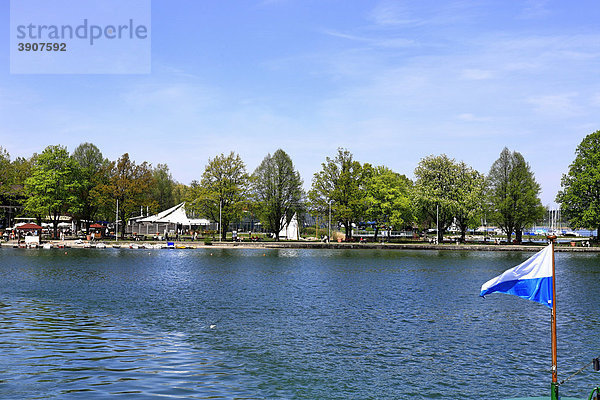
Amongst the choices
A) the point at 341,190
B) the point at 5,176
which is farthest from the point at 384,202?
the point at 5,176

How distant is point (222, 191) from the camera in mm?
111250

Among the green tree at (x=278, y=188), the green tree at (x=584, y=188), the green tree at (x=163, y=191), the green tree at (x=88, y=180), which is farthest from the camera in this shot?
the green tree at (x=163, y=191)

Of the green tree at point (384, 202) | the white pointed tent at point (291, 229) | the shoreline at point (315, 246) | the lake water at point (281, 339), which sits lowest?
the lake water at point (281, 339)

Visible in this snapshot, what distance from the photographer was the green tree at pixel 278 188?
11919cm

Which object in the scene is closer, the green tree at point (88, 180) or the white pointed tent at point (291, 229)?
the green tree at point (88, 180)

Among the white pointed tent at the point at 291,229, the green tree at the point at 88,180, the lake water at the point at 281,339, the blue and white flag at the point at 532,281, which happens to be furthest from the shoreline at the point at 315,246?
the blue and white flag at the point at 532,281

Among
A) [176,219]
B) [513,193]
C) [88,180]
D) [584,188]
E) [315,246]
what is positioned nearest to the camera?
[584,188]

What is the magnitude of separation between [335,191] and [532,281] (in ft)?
347

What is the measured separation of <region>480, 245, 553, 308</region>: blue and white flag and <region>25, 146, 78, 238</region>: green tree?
4340 inches

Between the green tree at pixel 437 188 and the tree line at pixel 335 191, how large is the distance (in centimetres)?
22

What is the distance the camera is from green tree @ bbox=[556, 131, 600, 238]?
324 feet

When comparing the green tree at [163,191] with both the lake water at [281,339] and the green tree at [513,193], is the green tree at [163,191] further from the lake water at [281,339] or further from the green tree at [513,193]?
the lake water at [281,339]

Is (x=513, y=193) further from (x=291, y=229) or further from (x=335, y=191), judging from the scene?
(x=291, y=229)

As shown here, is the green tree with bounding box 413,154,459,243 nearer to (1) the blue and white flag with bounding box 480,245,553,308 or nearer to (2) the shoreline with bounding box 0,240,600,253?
(2) the shoreline with bounding box 0,240,600,253
